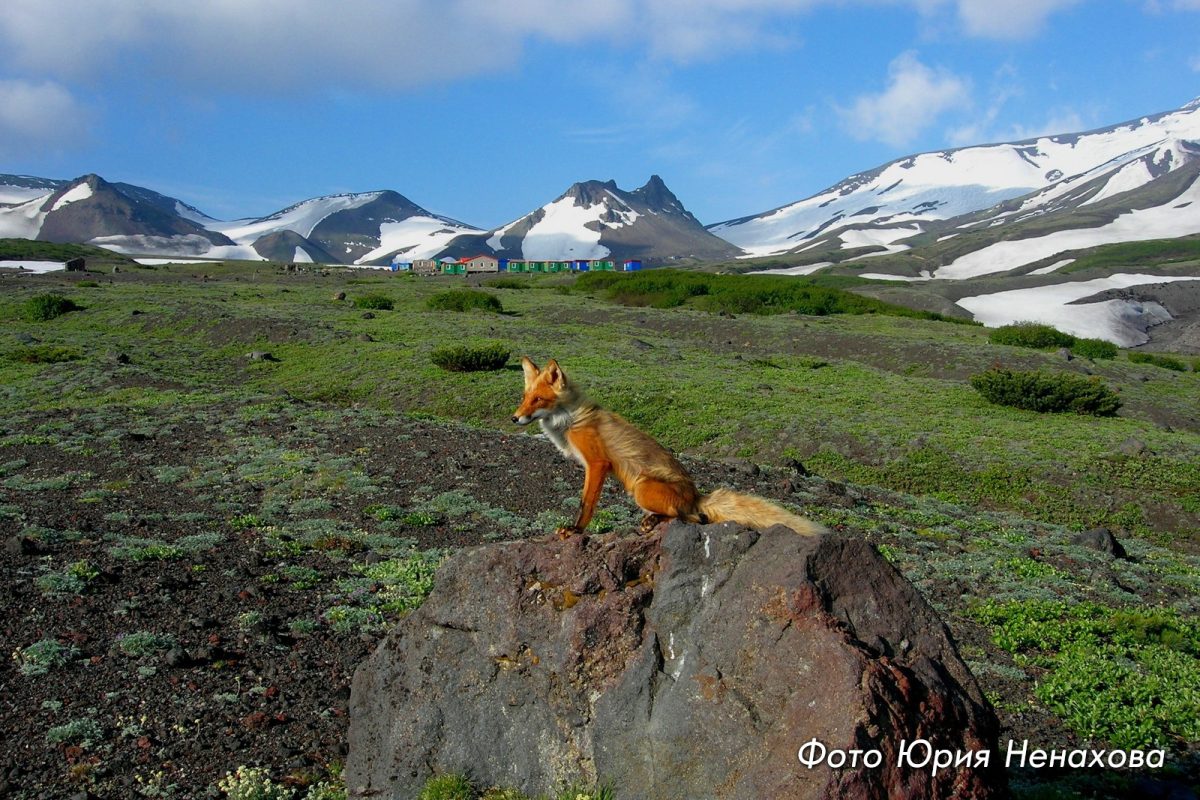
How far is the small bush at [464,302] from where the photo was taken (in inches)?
1969

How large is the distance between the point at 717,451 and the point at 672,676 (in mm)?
15969

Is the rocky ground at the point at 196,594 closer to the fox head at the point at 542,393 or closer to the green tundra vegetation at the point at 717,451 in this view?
the green tundra vegetation at the point at 717,451

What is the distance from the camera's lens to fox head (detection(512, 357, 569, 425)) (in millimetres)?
6625

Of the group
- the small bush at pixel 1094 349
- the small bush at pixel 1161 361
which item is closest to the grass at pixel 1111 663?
the small bush at pixel 1161 361

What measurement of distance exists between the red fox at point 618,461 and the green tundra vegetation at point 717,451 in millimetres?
2972

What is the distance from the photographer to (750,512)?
6250 millimetres

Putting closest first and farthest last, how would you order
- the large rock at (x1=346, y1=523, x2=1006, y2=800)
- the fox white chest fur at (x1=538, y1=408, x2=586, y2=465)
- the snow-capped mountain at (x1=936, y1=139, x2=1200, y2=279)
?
the large rock at (x1=346, y1=523, x2=1006, y2=800)
the fox white chest fur at (x1=538, y1=408, x2=586, y2=465)
the snow-capped mountain at (x1=936, y1=139, x2=1200, y2=279)

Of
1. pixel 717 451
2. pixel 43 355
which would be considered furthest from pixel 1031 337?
pixel 43 355

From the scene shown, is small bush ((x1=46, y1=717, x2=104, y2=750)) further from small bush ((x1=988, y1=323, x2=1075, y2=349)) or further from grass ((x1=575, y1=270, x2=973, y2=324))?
grass ((x1=575, y1=270, x2=973, y2=324))

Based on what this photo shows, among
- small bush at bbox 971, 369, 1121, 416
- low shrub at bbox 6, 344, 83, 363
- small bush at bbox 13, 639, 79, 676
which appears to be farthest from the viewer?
low shrub at bbox 6, 344, 83, 363

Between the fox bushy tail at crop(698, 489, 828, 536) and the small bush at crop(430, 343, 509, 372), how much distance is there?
2264 cm

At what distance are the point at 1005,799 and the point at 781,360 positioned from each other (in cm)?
3101

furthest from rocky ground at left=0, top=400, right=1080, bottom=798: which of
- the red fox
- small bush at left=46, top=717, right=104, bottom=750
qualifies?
the red fox

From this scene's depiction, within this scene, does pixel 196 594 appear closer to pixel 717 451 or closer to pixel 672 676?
pixel 672 676
